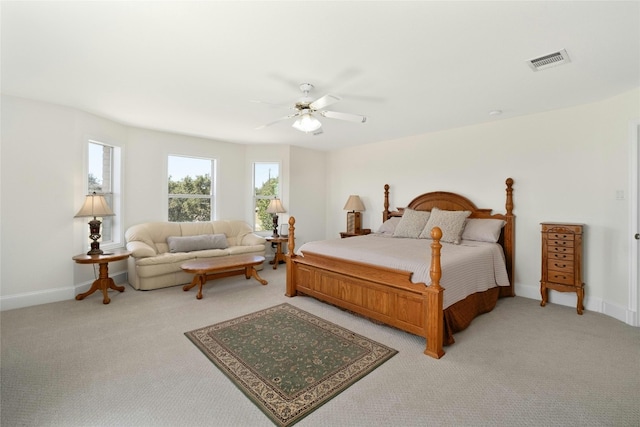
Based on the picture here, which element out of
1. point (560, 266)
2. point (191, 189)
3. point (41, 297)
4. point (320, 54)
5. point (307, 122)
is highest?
point (320, 54)

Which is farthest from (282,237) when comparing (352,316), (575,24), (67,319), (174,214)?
(575,24)

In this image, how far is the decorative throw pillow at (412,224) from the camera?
15.0ft

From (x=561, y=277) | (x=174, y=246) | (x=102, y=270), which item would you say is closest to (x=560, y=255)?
(x=561, y=277)

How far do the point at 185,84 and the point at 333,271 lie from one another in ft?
8.49

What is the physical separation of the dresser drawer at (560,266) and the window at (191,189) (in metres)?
5.53

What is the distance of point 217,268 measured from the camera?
13.3 ft

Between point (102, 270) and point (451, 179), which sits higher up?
point (451, 179)

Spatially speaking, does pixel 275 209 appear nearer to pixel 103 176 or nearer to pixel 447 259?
pixel 103 176

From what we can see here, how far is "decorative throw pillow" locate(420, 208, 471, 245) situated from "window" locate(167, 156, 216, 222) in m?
4.11

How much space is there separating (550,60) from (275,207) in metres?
4.64

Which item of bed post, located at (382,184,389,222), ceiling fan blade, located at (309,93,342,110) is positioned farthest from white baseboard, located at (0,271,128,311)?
bed post, located at (382,184,389,222)

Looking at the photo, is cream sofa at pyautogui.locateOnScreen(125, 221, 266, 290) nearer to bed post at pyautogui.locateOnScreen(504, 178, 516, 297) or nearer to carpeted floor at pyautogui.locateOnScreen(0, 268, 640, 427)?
carpeted floor at pyautogui.locateOnScreen(0, 268, 640, 427)

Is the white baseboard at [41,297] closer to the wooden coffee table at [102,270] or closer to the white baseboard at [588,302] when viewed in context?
the wooden coffee table at [102,270]

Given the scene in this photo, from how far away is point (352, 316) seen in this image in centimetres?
340
